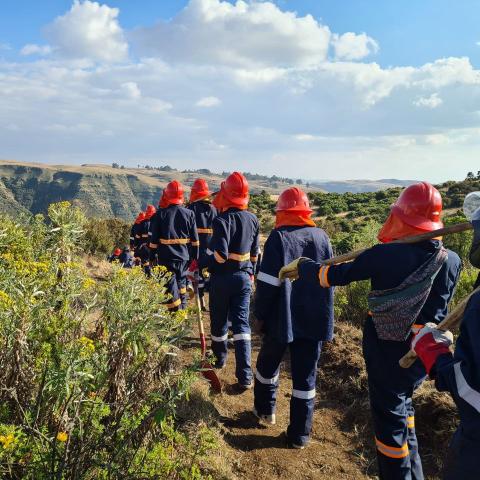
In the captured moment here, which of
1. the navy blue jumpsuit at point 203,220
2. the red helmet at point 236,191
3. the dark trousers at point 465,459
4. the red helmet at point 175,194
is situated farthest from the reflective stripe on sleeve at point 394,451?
the navy blue jumpsuit at point 203,220

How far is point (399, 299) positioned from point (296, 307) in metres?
1.08

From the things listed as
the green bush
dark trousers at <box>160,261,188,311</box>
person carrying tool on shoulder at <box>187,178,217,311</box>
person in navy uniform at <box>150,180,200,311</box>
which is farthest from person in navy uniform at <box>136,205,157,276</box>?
the green bush

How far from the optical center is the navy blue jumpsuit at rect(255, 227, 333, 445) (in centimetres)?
Result: 351

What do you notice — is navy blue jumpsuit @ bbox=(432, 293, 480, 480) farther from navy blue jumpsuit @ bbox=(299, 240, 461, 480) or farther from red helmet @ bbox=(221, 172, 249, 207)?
red helmet @ bbox=(221, 172, 249, 207)

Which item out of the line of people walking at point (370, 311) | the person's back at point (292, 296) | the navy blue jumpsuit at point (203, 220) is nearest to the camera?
the line of people walking at point (370, 311)

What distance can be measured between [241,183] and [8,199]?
111 m

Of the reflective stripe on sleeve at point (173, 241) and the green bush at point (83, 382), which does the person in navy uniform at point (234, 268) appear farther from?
the green bush at point (83, 382)

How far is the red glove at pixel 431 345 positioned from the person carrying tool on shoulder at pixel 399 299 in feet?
2.07

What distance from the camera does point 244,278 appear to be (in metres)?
4.69

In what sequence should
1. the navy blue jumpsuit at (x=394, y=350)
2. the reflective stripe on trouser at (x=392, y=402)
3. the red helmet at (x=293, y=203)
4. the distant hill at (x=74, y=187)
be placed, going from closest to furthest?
the navy blue jumpsuit at (x=394, y=350)
the reflective stripe on trouser at (x=392, y=402)
the red helmet at (x=293, y=203)
the distant hill at (x=74, y=187)

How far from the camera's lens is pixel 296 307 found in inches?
140

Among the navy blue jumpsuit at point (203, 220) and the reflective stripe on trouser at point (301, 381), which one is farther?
the navy blue jumpsuit at point (203, 220)

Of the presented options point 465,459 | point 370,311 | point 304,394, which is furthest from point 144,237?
point 465,459

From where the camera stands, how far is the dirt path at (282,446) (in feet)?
10.7
